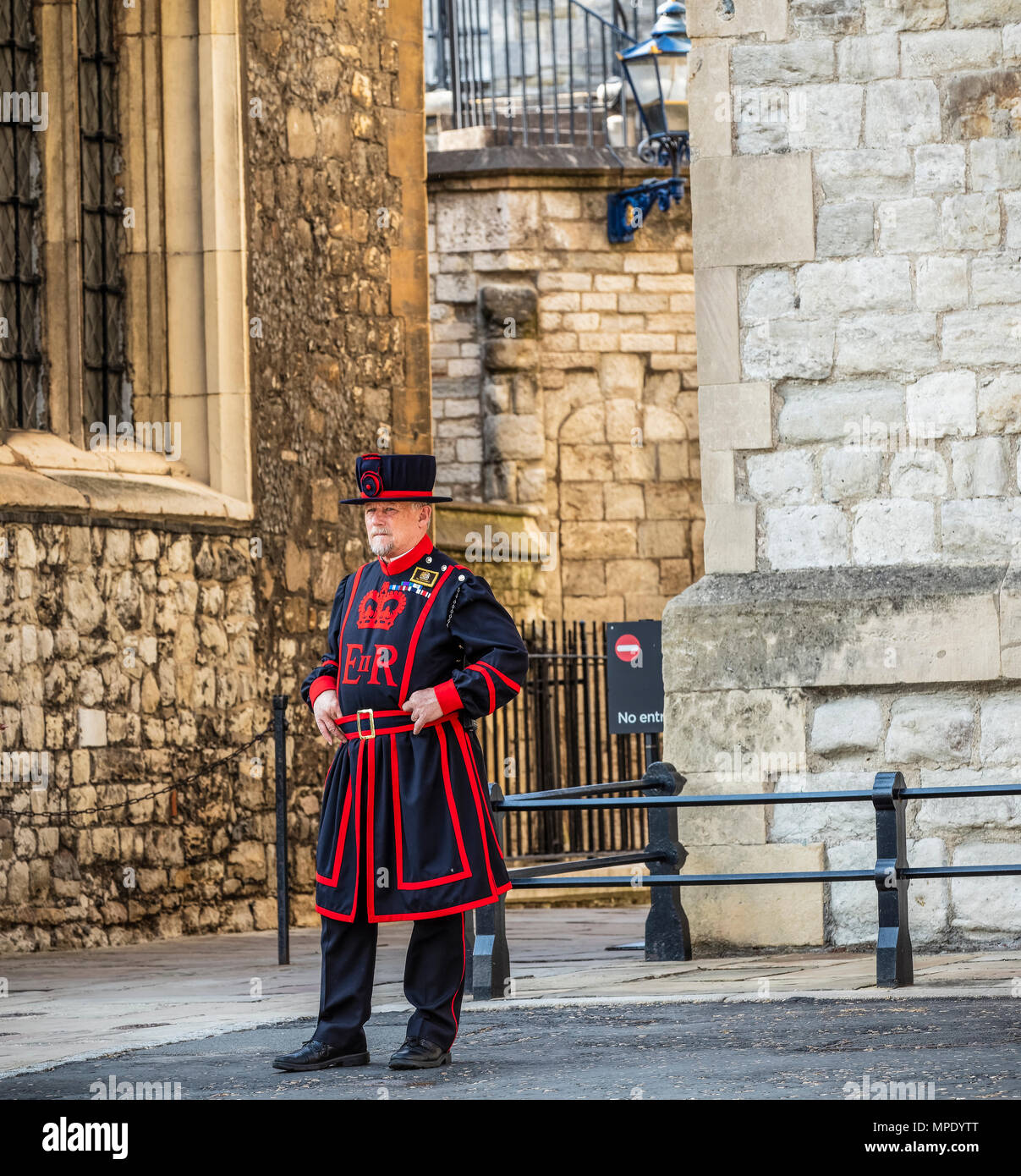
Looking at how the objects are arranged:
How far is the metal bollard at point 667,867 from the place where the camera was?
8.45 meters

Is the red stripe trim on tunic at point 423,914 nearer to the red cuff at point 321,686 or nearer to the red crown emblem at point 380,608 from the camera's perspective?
the red cuff at point 321,686

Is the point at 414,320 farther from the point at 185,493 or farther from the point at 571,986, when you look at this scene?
the point at 571,986

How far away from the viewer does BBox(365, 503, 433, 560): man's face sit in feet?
19.9

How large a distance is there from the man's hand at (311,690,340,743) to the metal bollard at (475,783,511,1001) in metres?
1.57

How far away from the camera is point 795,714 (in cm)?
854

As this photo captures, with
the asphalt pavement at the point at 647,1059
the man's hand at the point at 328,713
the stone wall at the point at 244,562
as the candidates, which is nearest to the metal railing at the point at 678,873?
the asphalt pavement at the point at 647,1059

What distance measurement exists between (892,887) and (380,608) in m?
2.16

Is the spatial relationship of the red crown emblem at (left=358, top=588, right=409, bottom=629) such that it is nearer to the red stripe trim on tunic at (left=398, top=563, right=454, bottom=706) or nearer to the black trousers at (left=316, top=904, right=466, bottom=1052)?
the red stripe trim on tunic at (left=398, top=563, right=454, bottom=706)

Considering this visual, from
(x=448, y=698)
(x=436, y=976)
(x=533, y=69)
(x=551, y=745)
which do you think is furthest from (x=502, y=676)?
(x=533, y=69)

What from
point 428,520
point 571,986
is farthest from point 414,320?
point 428,520

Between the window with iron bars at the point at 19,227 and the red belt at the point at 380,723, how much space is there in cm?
623

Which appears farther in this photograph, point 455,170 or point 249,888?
point 455,170

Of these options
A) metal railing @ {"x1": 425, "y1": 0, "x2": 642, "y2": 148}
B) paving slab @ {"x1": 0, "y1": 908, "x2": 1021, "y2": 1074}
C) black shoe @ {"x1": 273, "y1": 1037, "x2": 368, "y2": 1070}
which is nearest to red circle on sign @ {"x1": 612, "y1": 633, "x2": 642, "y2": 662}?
paving slab @ {"x1": 0, "y1": 908, "x2": 1021, "y2": 1074}

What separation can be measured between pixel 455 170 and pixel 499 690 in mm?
12244
